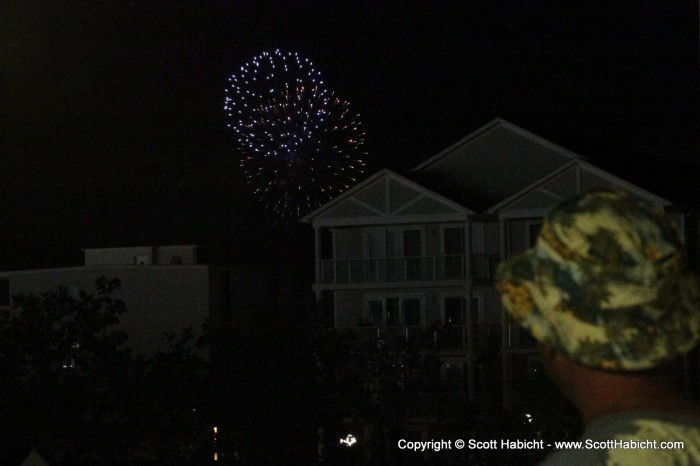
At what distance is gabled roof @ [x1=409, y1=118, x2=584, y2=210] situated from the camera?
28453 mm

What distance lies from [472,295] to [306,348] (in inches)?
224

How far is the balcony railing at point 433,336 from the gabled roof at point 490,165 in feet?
10.5

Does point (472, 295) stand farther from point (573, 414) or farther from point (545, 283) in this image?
point (545, 283)

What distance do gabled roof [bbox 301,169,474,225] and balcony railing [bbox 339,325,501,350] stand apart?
2.79 metres

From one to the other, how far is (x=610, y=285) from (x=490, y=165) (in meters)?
27.2

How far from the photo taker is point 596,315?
2.22m

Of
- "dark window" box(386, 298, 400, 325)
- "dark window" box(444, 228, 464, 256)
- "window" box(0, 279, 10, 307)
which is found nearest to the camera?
"dark window" box(444, 228, 464, 256)

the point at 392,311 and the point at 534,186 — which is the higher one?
the point at 534,186

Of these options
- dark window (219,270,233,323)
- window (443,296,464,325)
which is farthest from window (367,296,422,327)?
dark window (219,270,233,323)

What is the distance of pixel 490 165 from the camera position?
1150 inches

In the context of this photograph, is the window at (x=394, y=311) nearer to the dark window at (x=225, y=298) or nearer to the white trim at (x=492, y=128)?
the white trim at (x=492, y=128)

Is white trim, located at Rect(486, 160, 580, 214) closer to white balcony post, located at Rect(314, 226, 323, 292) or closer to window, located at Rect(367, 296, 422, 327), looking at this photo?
window, located at Rect(367, 296, 422, 327)

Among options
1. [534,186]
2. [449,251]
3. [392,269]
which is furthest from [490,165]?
[392,269]

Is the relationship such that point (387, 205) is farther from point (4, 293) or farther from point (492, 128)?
point (4, 293)
